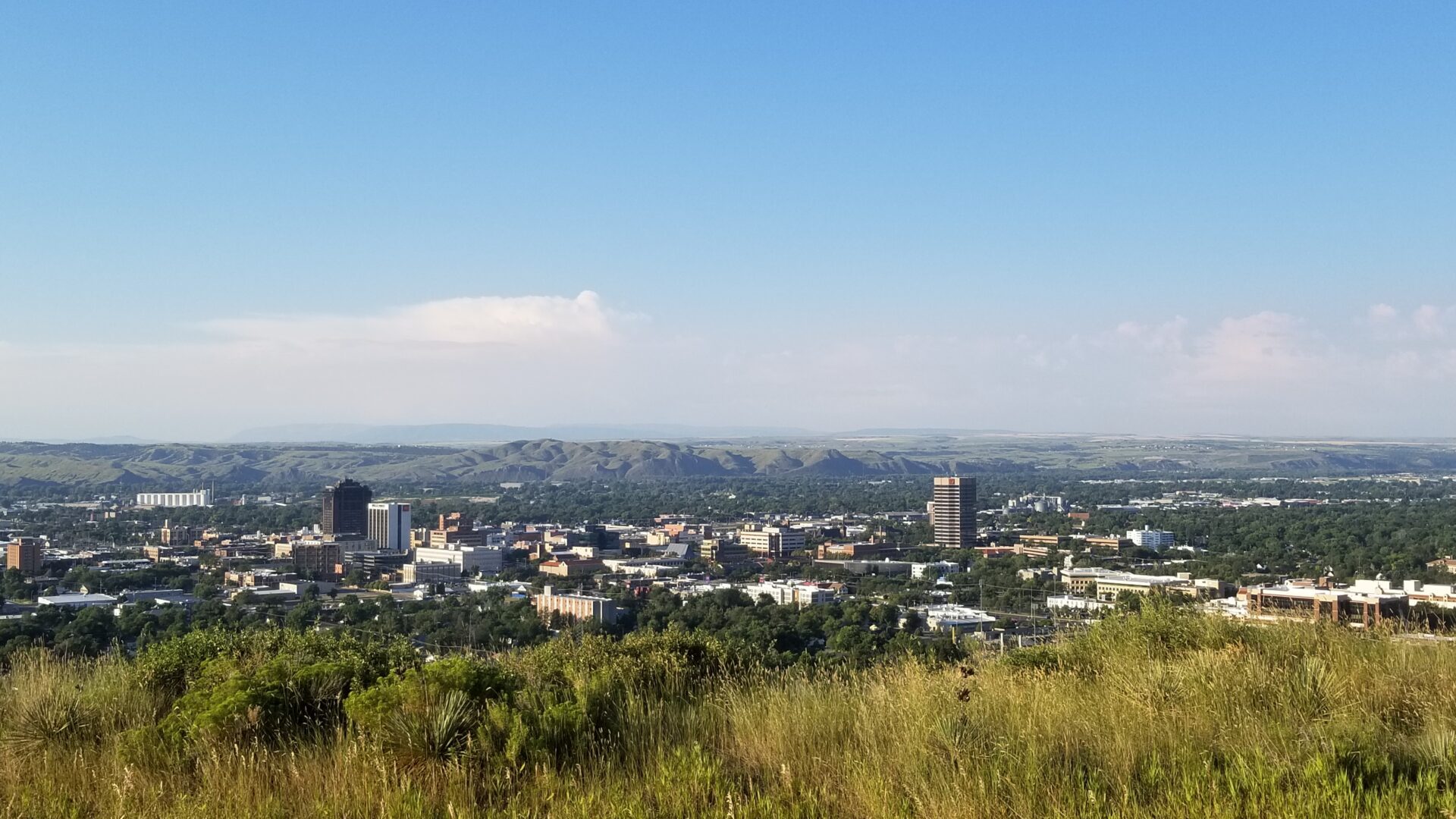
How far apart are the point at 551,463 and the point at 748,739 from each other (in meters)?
162

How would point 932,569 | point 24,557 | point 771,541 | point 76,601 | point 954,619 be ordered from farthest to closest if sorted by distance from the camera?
point 771,541 < point 932,569 < point 24,557 < point 76,601 < point 954,619

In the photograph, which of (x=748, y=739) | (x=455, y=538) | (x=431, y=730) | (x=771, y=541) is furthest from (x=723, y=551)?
(x=431, y=730)

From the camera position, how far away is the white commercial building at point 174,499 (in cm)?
9744

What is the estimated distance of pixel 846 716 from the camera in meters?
4.34

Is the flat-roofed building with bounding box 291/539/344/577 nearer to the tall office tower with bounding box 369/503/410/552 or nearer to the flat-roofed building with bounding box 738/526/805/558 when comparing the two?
the tall office tower with bounding box 369/503/410/552

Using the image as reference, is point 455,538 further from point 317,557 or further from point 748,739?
point 748,739

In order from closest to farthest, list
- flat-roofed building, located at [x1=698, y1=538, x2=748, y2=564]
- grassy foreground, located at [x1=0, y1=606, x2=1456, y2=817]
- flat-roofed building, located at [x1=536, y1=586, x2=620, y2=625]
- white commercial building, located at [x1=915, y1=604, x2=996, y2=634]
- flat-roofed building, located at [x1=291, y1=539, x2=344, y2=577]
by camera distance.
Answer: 1. grassy foreground, located at [x1=0, y1=606, x2=1456, y2=817]
2. white commercial building, located at [x1=915, y1=604, x2=996, y2=634]
3. flat-roofed building, located at [x1=536, y1=586, x2=620, y2=625]
4. flat-roofed building, located at [x1=291, y1=539, x2=344, y2=577]
5. flat-roofed building, located at [x1=698, y1=538, x2=748, y2=564]

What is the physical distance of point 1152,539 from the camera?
186 feet

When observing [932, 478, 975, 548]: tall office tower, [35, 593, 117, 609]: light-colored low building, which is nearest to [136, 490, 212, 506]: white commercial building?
[932, 478, 975, 548]: tall office tower

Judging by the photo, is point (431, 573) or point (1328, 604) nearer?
point (1328, 604)

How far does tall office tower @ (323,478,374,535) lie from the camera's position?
68.4m

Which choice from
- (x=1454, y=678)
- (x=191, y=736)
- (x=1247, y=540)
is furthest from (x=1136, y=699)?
(x=1247, y=540)

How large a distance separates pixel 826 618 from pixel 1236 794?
80.1 ft

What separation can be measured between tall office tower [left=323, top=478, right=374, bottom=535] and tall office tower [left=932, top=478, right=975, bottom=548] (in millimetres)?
30506
